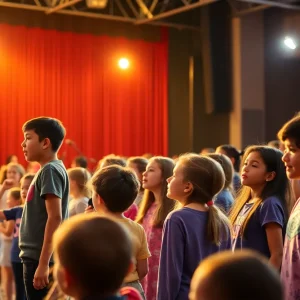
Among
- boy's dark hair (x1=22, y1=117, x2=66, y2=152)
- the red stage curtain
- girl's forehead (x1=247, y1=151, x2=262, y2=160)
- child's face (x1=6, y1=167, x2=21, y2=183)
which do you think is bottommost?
child's face (x1=6, y1=167, x2=21, y2=183)

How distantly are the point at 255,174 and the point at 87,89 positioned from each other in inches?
426

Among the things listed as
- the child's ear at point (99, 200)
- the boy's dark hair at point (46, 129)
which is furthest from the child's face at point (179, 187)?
the boy's dark hair at point (46, 129)

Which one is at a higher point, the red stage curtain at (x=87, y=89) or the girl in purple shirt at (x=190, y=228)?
the red stage curtain at (x=87, y=89)

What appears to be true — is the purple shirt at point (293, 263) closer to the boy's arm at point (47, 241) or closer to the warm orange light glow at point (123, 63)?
the boy's arm at point (47, 241)

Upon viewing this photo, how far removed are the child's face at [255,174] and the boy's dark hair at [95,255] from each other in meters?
1.91

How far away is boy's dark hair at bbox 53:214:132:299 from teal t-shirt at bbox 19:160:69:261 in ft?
6.39

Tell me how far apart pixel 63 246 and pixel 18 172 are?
5.39m

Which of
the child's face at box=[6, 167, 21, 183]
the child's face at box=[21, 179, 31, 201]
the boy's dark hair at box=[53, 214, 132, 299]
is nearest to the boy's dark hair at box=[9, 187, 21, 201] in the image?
the child's face at box=[21, 179, 31, 201]

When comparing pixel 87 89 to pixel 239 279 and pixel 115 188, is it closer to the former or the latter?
pixel 115 188

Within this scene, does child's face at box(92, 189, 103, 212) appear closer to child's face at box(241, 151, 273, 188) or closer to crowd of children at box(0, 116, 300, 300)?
crowd of children at box(0, 116, 300, 300)

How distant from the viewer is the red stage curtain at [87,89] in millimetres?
13164

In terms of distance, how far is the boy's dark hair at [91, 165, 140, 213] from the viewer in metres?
3.11

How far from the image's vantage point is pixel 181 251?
2.89 m

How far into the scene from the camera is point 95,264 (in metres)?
1.51
